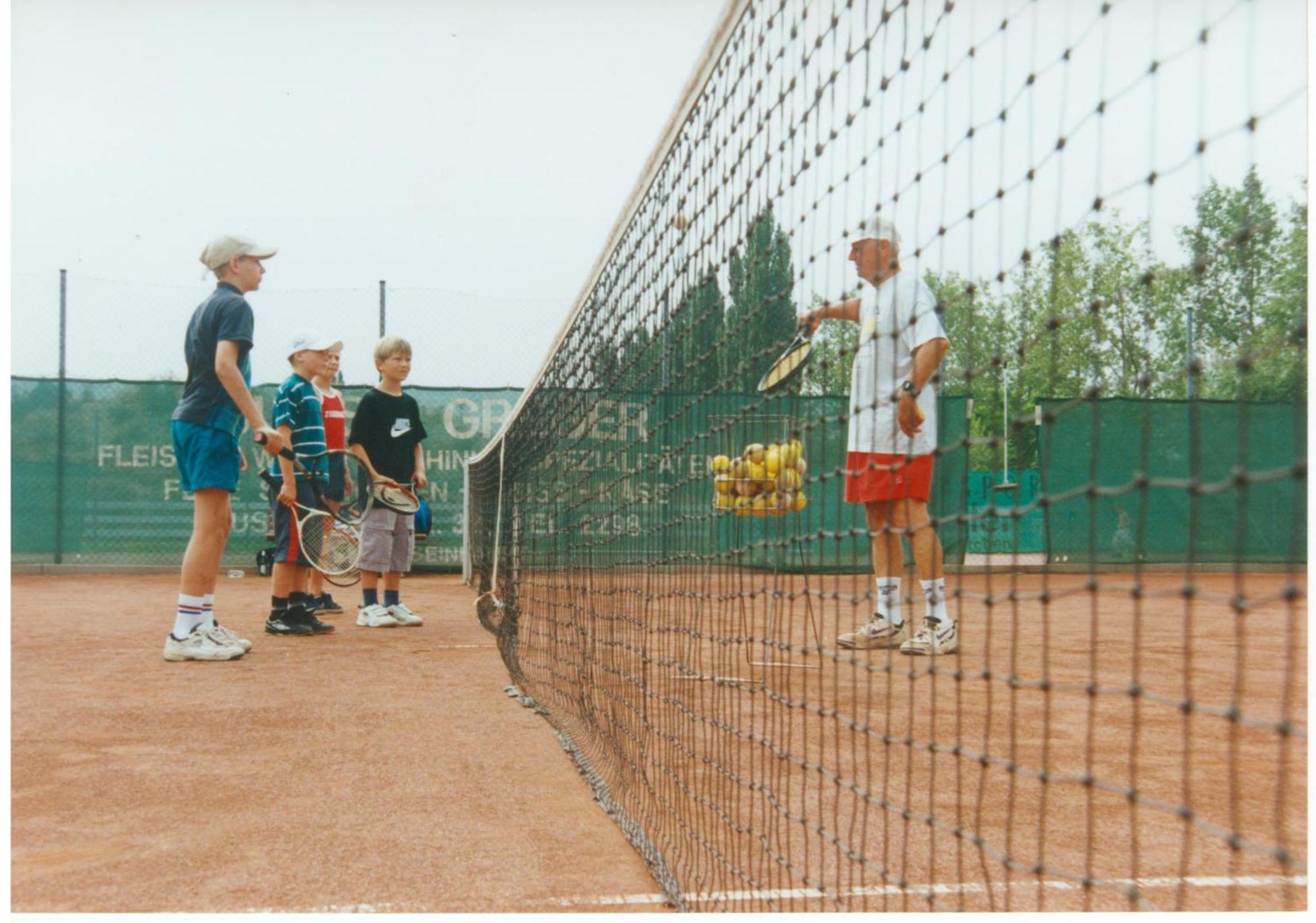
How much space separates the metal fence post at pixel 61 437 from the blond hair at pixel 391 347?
5263 millimetres

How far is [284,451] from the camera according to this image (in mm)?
4566

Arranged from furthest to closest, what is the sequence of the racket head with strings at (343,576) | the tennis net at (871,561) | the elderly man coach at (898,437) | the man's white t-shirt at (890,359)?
1. the racket head with strings at (343,576)
2. the man's white t-shirt at (890,359)
3. the elderly man coach at (898,437)
4. the tennis net at (871,561)

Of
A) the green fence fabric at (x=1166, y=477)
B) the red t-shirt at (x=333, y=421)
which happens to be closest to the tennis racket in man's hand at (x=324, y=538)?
the red t-shirt at (x=333, y=421)

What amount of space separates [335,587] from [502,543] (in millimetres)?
1879

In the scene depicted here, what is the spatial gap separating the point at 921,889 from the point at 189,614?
3.07m

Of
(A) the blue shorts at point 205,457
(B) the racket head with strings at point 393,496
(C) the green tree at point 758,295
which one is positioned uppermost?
(C) the green tree at point 758,295

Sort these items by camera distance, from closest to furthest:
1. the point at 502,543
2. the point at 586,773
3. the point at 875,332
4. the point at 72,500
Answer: the point at 875,332, the point at 586,773, the point at 502,543, the point at 72,500

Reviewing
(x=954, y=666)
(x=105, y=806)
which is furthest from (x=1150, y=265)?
(x=954, y=666)

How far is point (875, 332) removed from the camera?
176 centimetres

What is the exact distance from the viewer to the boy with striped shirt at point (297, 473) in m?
4.89

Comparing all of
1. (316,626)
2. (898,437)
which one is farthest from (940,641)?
(316,626)

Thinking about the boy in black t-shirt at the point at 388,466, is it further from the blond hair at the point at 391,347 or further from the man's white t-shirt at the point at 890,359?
the man's white t-shirt at the point at 890,359

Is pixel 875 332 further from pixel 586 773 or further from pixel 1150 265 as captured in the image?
pixel 586 773

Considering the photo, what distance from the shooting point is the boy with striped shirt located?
16.1ft
